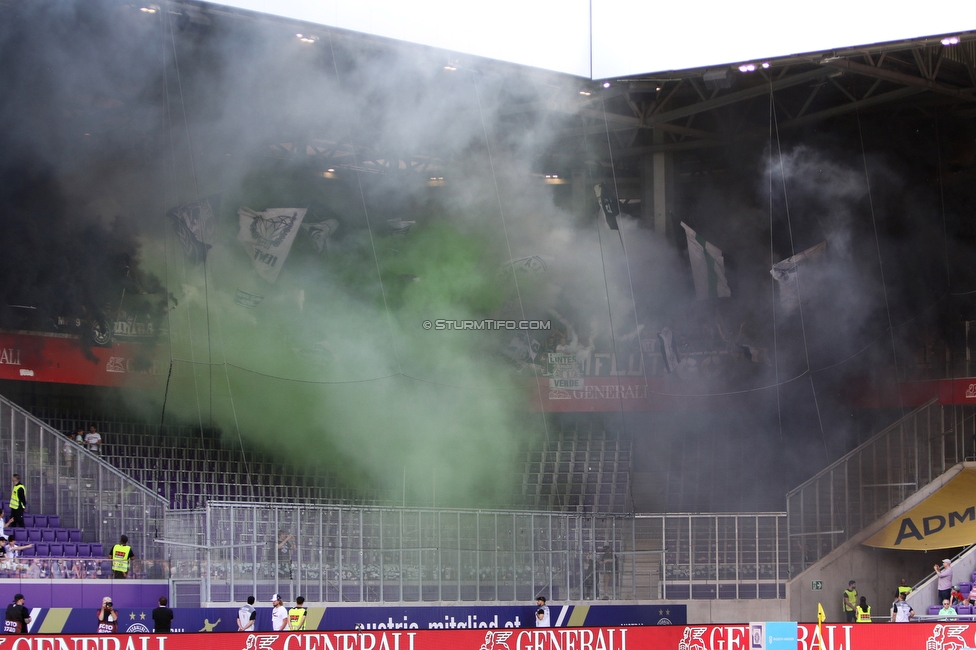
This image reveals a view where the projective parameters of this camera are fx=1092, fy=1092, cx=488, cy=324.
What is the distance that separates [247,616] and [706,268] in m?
14.3

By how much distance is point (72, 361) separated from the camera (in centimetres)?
2169

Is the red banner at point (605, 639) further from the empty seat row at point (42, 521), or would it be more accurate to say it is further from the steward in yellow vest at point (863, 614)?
the empty seat row at point (42, 521)

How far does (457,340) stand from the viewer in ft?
79.1

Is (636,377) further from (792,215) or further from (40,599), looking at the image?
(40,599)

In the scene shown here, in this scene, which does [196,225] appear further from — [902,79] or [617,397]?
[902,79]

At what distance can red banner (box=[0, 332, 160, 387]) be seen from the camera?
68.3 ft

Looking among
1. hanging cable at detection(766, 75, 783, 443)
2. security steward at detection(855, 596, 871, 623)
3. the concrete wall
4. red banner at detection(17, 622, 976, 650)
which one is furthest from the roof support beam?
red banner at detection(17, 622, 976, 650)

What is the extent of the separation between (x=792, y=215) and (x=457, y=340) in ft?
26.2

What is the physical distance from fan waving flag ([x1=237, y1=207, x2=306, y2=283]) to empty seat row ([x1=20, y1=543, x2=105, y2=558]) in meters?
8.14

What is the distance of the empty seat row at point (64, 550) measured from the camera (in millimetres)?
16469

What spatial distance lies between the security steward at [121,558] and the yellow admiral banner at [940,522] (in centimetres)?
1351

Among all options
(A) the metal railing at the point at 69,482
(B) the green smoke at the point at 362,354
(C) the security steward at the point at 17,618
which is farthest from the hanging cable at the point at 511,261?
(C) the security steward at the point at 17,618

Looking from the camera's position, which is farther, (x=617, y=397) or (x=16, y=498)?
(x=617, y=397)

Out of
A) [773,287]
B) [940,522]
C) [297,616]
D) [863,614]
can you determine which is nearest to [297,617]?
[297,616]
